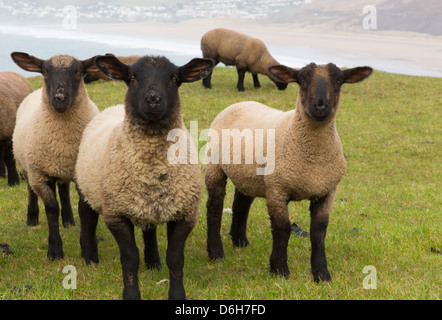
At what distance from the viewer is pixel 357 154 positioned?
516 inches

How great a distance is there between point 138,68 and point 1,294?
2703 mm

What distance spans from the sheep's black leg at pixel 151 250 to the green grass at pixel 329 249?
11cm

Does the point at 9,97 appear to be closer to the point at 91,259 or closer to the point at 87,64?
the point at 87,64

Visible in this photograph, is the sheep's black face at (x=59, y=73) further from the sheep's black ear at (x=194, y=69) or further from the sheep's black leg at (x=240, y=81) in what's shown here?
the sheep's black leg at (x=240, y=81)

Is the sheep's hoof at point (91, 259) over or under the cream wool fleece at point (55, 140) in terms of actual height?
under

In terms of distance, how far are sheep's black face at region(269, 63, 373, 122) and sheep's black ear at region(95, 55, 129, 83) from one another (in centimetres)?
178

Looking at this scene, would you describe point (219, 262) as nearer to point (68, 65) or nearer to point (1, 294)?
point (1, 294)

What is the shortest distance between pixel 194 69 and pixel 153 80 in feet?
1.67

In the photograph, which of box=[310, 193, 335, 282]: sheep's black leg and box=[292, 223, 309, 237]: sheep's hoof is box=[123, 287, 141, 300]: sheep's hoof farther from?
box=[292, 223, 309, 237]: sheep's hoof

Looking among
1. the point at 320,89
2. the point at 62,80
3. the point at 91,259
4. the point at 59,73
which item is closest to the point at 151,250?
the point at 91,259

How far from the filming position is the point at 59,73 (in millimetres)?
6406

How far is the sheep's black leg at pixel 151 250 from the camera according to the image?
618 centimetres

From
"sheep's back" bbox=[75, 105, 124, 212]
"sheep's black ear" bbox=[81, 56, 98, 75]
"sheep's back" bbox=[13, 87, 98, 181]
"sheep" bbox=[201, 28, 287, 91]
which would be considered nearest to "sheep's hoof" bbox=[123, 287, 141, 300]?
"sheep's back" bbox=[75, 105, 124, 212]

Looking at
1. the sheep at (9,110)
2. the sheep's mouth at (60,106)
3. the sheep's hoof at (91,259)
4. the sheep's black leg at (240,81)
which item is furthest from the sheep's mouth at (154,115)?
the sheep's black leg at (240,81)
